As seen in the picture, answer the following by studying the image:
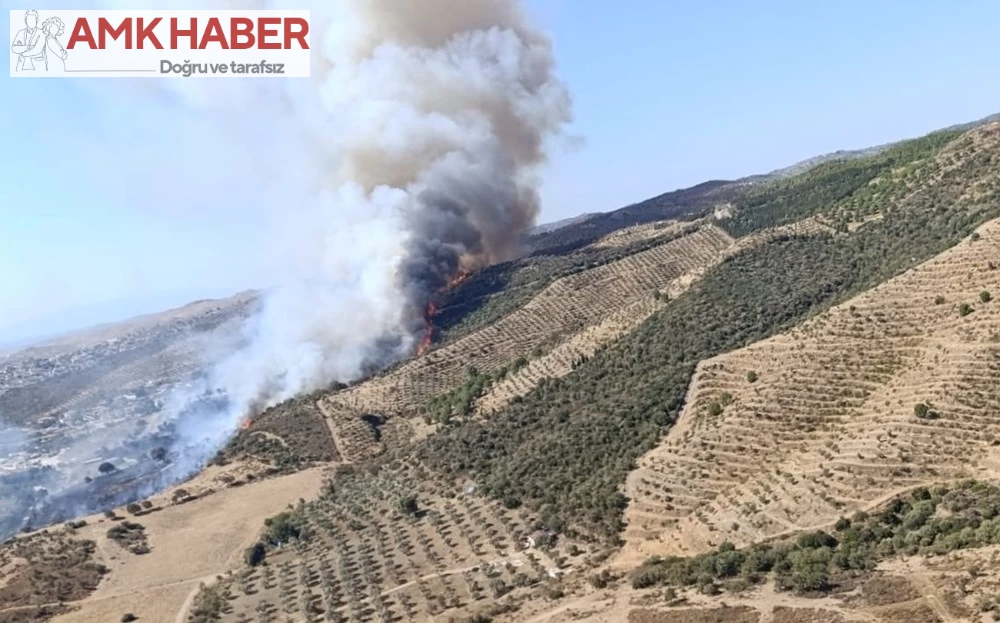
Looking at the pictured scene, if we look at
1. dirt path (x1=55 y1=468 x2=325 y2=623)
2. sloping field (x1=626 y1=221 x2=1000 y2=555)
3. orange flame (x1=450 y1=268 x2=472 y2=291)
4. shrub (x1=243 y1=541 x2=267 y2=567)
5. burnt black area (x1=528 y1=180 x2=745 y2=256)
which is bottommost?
dirt path (x1=55 y1=468 x2=325 y2=623)

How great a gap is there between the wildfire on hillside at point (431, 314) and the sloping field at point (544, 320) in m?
5.84

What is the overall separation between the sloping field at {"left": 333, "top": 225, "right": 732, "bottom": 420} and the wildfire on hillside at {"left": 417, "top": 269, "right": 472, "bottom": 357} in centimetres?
584

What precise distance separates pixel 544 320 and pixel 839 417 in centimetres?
3976

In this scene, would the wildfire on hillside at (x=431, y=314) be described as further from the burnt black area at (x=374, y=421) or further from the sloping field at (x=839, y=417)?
the sloping field at (x=839, y=417)

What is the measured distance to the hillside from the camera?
92.8ft

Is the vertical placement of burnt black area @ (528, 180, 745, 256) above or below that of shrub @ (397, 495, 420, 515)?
above

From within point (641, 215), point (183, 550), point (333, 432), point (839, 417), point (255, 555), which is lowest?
point (183, 550)

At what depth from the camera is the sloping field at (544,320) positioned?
68000mm

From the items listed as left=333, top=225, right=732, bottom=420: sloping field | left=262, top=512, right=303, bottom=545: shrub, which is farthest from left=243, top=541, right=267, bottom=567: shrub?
left=333, top=225, right=732, bottom=420: sloping field

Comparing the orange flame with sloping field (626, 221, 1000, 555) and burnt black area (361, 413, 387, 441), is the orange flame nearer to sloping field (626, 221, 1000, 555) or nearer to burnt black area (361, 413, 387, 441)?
burnt black area (361, 413, 387, 441)

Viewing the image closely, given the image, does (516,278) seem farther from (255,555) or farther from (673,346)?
(255,555)

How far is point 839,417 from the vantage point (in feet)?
117

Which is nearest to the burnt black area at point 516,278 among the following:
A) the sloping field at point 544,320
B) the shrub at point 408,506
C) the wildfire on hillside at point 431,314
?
the wildfire on hillside at point 431,314

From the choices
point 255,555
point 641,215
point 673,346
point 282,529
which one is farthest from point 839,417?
point 641,215
